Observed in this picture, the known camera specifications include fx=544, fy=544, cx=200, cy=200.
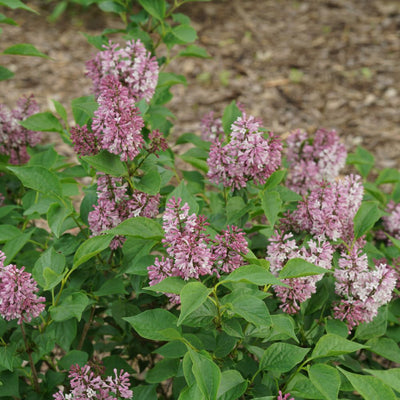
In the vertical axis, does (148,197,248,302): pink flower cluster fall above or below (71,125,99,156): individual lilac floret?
below

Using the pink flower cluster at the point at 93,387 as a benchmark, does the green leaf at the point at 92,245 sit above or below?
above

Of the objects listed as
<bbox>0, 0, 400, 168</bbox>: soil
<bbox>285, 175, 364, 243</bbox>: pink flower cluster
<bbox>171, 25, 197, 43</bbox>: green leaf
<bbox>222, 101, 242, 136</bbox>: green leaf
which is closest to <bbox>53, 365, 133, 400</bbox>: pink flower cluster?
<bbox>285, 175, 364, 243</bbox>: pink flower cluster

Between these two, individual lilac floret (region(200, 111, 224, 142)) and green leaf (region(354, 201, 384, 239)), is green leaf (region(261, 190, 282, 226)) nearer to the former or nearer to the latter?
green leaf (region(354, 201, 384, 239))

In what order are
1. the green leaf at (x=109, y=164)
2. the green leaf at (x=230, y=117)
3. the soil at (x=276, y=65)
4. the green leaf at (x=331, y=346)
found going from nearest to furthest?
the green leaf at (x=331, y=346), the green leaf at (x=109, y=164), the green leaf at (x=230, y=117), the soil at (x=276, y=65)

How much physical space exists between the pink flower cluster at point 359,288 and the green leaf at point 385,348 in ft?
0.58

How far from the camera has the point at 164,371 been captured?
1.72 m

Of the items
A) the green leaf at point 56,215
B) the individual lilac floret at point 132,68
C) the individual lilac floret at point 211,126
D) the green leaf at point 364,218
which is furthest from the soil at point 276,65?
the green leaf at point 56,215

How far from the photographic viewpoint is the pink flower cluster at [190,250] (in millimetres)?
1461

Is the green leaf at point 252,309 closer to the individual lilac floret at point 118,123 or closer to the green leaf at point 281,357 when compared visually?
the green leaf at point 281,357

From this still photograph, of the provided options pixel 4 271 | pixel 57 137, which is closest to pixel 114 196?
pixel 4 271

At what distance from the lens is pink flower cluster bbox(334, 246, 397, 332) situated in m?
1.72

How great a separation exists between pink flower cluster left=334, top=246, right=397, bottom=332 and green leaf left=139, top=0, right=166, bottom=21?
1.31 meters

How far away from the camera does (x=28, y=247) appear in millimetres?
2555

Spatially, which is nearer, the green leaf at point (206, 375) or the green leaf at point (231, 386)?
the green leaf at point (206, 375)
